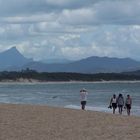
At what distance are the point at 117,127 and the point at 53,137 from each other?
300cm

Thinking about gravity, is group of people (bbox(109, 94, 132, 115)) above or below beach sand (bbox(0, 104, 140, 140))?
above

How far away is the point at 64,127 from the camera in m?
20.7

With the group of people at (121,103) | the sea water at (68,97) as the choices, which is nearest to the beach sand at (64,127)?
the group of people at (121,103)

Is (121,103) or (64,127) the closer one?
(64,127)

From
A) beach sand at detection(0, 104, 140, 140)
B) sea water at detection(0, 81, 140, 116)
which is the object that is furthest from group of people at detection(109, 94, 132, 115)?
beach sand at detection(0, 104, 140, 140)

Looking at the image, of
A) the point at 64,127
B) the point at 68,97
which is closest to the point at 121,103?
the point at 64,127

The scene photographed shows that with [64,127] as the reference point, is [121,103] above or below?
above

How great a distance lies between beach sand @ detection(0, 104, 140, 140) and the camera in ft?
60.0

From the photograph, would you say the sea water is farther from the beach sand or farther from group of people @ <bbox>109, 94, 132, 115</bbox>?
the beach sand

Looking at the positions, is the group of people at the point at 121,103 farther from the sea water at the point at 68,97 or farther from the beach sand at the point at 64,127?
the beach sand at the point at 64,127

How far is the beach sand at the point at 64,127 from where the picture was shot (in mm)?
18294

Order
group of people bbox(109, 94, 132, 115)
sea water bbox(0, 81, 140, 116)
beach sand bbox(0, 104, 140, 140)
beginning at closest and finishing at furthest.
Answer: beach sand bbox(0, 104, 140, 140), group of people bbox(109, 94, 132, 115), sea water bbox(0, 81, 140, 116)

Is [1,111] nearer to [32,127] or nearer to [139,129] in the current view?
[32,127]

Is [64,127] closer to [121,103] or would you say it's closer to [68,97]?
[121,103]
